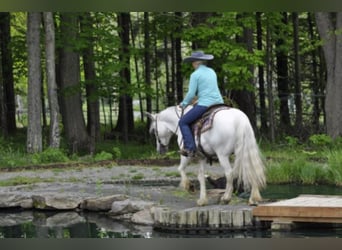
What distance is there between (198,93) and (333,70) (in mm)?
10750

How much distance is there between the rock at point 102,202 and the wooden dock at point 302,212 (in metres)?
2.47

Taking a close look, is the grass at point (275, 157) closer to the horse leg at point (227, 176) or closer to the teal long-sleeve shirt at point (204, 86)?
the horse leg at point (227, 176)

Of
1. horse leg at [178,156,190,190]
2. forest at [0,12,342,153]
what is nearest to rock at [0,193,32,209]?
horse leg at [178,156,190,190]

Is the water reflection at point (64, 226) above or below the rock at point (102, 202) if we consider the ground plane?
below

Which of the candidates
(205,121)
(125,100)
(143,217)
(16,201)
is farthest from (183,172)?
(125,100)

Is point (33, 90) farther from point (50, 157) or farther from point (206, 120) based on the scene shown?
point (206, 120)

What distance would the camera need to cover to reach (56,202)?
9727 mm

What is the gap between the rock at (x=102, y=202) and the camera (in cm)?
938

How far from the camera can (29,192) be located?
1070 cm

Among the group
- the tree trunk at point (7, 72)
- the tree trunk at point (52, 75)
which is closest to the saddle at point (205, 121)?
the tree trunk at point (52, 75)

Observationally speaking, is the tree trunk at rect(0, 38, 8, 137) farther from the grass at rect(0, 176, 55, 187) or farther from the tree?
the tree
